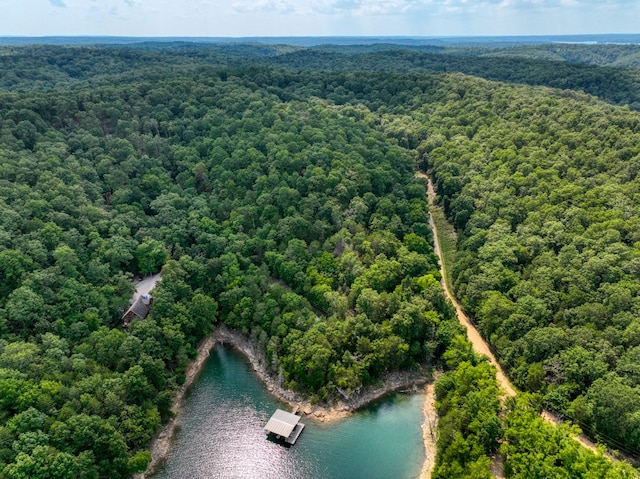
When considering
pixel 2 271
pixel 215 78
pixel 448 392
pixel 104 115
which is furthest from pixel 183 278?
pixel 215 78

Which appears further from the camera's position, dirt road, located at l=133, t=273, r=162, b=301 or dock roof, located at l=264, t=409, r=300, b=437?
dirt road, located at l=133, t=273, r=162, b=301

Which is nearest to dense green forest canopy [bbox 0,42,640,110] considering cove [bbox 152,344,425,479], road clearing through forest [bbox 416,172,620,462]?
road clearing through forest [bbox 416,172,620,462]

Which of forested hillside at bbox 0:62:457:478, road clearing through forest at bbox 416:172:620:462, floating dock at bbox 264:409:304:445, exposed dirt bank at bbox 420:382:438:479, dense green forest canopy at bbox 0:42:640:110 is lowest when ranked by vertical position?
exposed dirt bank at bbox 420:382:438:479

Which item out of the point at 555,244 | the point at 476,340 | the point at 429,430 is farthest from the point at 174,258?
the point at 555,244

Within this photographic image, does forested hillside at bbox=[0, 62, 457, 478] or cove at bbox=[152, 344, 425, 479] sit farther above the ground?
forested hillside at bbox=[0, 62, 457, 478]

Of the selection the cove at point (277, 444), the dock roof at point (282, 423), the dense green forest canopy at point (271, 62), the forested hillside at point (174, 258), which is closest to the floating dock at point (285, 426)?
the dock roof at point (282, 423)

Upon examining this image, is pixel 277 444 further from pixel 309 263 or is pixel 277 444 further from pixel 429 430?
pixel 309 263

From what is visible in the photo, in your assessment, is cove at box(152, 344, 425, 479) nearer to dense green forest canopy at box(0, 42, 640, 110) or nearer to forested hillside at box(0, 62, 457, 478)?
forested hillside at box(0, 62, 457, 478)

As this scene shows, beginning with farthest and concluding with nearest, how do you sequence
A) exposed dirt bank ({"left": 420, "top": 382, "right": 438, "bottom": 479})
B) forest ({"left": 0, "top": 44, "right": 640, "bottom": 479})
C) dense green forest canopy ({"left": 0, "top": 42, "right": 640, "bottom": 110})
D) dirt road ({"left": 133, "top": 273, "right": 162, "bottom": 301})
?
dense green forest canopy ({"left": 0, "top": 42, "right": 640, "bottom": 110}) → dirt road ({"left": 133, "top": 273, "right": 162, "bottom": 301}) → exposed dirt bank ({"left": 420, "top": 382, "right": 438, "bottom": 479}) → forest ({"left": 0, "top": 44, "right": 640, "bottom": 479})

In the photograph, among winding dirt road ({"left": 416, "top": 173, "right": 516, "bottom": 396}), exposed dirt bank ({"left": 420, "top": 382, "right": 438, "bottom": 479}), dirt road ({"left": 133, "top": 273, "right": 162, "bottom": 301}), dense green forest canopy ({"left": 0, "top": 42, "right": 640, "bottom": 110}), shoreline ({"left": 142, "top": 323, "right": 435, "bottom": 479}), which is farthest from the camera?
dense green forest canopy ({"left": 0, "top": 42, "right": 640, "bottom": 110})
